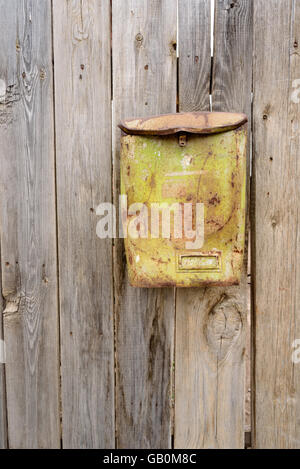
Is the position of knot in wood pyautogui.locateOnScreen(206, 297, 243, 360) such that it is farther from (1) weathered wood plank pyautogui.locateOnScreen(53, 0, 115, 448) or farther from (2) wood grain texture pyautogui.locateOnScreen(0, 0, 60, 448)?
(2) wood grain texture pyautogui.locateOnScreen(0, 0, 60, 448)

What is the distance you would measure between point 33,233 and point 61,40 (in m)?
0.68

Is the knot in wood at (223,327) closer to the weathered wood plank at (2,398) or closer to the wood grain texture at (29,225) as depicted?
the wood grain texture at (29,225)

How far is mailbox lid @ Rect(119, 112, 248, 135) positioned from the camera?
86 centimetres

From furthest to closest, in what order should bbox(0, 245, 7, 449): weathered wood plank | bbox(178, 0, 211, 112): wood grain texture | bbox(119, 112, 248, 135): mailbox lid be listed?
1. bbox(0, 245, 7, 449): weathered wood plank
2. bbox(178, 0, 211, 112): wood grain texture
3. bbox(119, 112, 248, 135): mailbox lid

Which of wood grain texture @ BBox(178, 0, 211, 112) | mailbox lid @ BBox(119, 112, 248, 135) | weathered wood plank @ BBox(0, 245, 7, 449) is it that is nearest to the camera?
mailbox lid @ BBox(119, 112, 248, 135)

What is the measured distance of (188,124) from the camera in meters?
0.86

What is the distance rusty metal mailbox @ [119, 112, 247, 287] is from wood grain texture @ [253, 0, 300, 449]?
0.73 feet

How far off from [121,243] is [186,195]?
0.34 m

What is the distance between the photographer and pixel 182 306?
1.12 m

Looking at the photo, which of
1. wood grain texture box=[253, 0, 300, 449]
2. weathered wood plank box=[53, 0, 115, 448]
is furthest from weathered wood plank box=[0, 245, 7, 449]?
wood grain texture box=[253, 0, 300, 449]

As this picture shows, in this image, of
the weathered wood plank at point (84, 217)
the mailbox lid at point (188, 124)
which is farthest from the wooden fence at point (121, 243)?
the mailbox lid at point (188, 124)

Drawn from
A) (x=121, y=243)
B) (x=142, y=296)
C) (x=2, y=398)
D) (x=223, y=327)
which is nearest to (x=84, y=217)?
(x=121, y=243)

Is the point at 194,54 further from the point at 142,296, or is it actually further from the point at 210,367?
the point at 210,367

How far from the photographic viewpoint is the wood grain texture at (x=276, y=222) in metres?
1.02
